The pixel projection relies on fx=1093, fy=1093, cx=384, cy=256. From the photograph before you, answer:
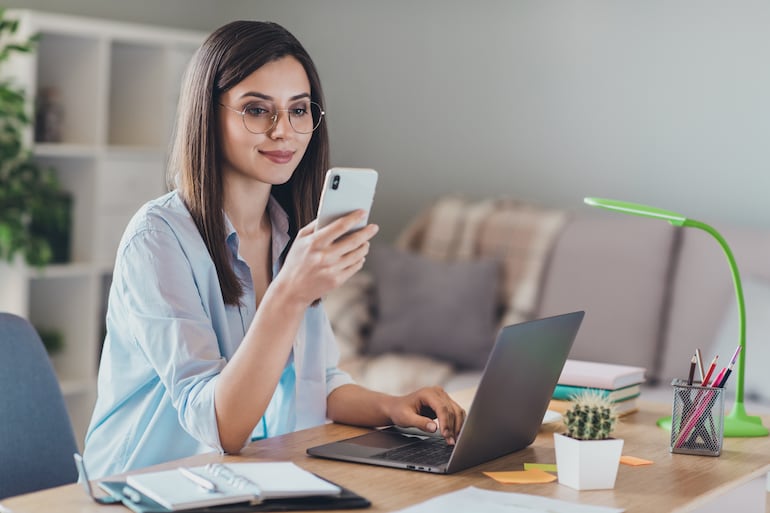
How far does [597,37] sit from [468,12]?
550 mm

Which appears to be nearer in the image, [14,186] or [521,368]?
[521,368]

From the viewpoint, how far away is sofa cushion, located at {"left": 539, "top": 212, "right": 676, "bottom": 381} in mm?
3473

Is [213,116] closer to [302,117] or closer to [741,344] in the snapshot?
[302,117]

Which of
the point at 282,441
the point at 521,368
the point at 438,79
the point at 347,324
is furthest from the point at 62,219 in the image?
the point at 521,368

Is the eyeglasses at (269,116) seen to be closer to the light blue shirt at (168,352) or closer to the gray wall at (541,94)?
the light blue shirt at (168,352)

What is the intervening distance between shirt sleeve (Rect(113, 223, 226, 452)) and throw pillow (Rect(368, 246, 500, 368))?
2016 mm

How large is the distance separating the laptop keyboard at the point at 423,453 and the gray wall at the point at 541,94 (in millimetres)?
2412

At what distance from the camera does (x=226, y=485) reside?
49.3 inches

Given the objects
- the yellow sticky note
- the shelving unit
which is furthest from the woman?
the shelving unit

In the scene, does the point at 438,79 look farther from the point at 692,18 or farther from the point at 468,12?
the point at 692,18

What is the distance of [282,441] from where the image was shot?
5.20ft

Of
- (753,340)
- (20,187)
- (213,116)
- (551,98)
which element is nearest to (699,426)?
(213,116)

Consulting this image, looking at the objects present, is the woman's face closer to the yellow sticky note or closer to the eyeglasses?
the eyeglasses

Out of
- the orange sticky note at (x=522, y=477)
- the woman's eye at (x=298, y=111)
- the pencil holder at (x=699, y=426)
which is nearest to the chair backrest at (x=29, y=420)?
the woman's eye at (x=298, y=111)
